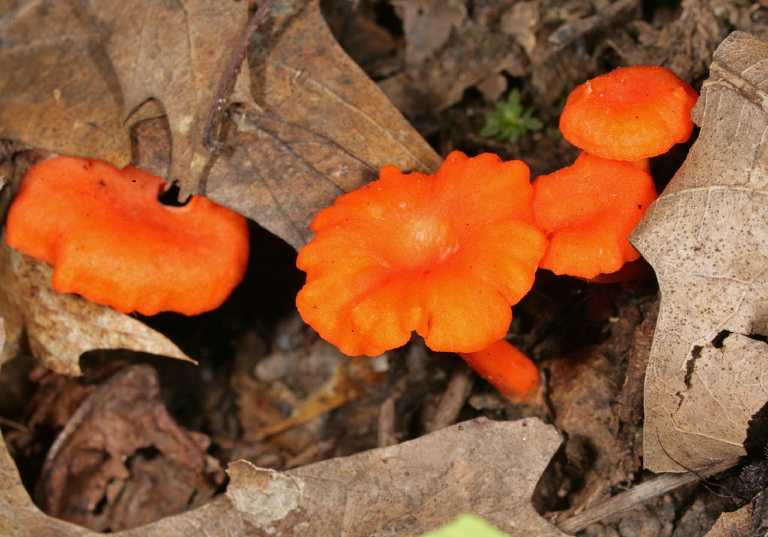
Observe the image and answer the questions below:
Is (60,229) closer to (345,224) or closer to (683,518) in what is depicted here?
(345,224)

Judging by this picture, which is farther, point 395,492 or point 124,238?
point 124,238

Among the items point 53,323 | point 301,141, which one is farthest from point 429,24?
point 53,323

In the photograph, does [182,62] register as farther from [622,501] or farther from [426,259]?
[622,501]

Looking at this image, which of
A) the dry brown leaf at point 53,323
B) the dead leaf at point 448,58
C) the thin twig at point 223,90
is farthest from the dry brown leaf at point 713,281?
the dry brown leaf at point 53,323

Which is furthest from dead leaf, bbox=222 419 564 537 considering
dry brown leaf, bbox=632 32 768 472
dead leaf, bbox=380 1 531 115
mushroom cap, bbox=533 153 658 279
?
dead leaf, bbox=380 1 531 115

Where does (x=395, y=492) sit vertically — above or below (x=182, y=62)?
below
